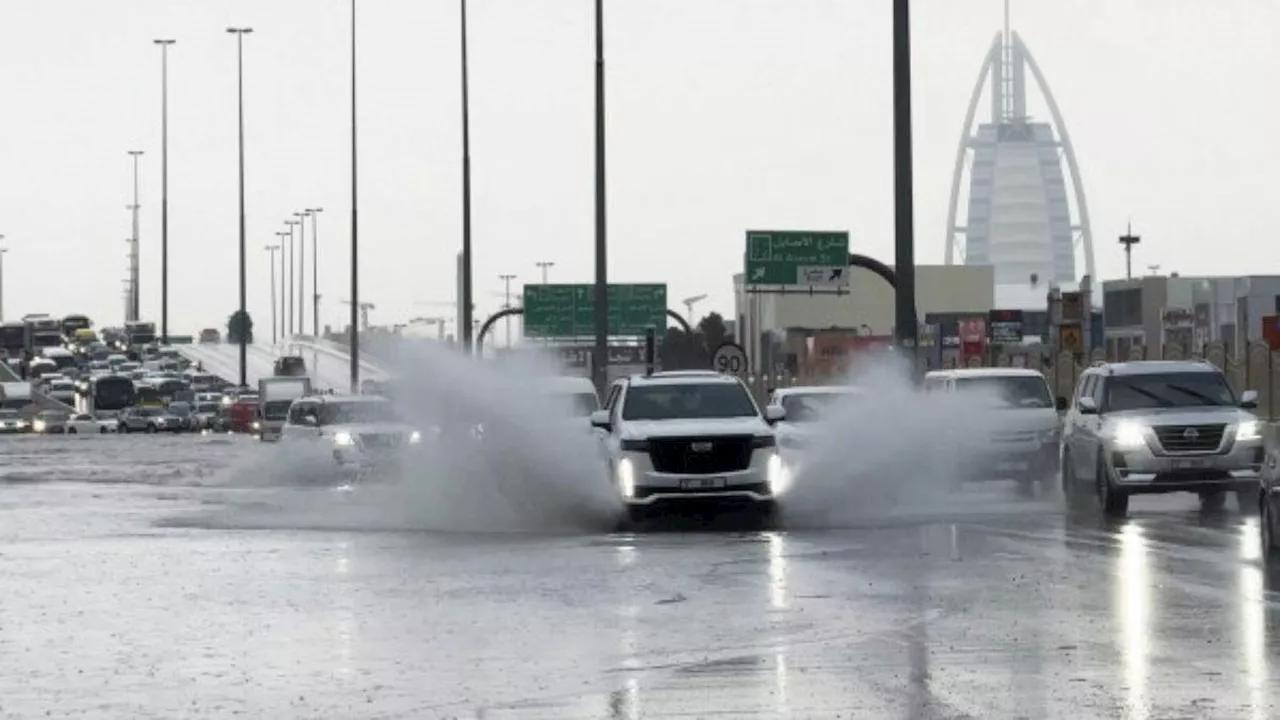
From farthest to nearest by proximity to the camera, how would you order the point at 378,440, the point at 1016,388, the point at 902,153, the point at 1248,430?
1. the point at 378,440
2. the point at 1016,388
3. the point at 902,153
4. the point at 1248,430

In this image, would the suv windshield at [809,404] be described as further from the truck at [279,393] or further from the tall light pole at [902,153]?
the truck at [279,393]

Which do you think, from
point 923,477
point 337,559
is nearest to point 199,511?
point 923,477

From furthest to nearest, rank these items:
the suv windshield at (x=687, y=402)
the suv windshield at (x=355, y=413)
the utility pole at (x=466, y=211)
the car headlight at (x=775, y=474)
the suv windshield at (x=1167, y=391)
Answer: the utility pole at (x=466, y=211) → the suv windshield at (x=355, y=413) → the suv windshield at (x=1167, y=391) → the suv windshield at (x=687, y=402) → the car headlight at (x=775, y=474)

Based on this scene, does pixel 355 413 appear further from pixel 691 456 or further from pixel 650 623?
pixel 650 623

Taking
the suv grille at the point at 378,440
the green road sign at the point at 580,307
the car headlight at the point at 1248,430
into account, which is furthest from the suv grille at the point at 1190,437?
the green road sign at the point at 580,307

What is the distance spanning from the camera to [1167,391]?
1374 inches

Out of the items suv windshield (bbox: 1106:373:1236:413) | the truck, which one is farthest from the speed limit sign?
the truck

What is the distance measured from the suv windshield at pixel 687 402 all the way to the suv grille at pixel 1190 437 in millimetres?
4740

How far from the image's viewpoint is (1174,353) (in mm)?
56812

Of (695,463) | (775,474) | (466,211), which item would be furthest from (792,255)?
(695,463)

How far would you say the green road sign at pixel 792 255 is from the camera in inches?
3054

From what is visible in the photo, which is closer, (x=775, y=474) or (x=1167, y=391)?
(x=775, y=474)

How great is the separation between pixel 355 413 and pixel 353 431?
2.40 metres

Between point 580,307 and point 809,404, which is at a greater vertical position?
point 580,307
